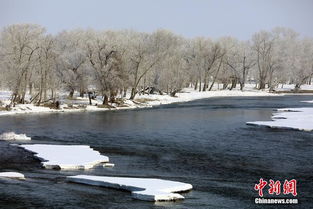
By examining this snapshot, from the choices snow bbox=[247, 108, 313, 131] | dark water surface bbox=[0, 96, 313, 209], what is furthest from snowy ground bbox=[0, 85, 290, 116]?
snow bbox=[247, 108, 313, 131]

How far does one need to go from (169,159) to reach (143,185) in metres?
8.54

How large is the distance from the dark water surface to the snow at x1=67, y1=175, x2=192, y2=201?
403 millimetres

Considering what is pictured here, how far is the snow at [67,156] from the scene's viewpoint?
2756cm

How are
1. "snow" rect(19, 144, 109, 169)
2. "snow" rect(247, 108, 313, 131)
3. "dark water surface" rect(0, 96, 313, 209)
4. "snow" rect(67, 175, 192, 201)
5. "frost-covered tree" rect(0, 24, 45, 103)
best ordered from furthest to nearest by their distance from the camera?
"frost-covered tree" rect(0, 24, 45, 103)
"snow" rect(247, 108, 313, 131)
"snow" rect(19, 144, 109, 169)
"dark water surface" rect(0, 96, 313, 209)
"snow" rect(67, 175, 192, 201)

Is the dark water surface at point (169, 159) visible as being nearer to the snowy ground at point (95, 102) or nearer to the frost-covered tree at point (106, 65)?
the snowy ground at point (95, 102)

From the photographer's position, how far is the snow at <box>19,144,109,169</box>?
90.4 ft

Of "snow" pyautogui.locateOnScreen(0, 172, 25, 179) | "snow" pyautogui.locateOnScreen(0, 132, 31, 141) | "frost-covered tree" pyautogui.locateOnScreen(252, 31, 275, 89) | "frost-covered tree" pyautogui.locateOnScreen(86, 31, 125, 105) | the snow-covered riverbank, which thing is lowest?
"snow" pyautogui.locateOnScreen(0, 172, 25, 179)

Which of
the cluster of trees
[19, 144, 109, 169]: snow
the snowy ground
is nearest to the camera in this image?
[19, 144, 109, 169]: snow

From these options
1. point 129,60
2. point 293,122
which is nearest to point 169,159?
point 293,122

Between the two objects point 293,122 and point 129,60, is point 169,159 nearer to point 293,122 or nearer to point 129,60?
point 293,122

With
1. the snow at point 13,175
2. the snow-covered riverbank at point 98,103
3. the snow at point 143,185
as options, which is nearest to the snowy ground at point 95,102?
the snow-covered riverbank at point 98,103

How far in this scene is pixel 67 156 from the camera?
1186 inches

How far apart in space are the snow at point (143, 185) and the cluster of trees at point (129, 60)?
46.5m

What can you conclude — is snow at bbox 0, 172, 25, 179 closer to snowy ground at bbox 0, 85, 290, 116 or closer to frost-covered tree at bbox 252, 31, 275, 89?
snowy ground at bbox 0, 85, 290, 116
